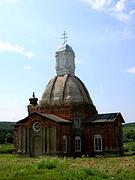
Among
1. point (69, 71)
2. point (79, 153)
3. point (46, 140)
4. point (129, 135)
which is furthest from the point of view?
point (129, 135)

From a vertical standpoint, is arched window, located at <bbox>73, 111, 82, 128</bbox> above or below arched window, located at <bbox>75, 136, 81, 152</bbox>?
above

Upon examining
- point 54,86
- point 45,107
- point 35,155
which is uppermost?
point 54,86

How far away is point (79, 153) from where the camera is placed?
42312mm

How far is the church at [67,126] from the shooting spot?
3975cm

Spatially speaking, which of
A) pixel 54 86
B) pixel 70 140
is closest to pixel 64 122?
pixel 70 140

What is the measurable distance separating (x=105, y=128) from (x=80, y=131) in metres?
3.45

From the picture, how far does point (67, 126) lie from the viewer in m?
41.0

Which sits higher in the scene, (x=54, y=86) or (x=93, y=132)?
(x=54, y=86)

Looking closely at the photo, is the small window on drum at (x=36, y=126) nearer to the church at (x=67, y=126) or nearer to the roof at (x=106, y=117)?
the church at (x=67, y=126)

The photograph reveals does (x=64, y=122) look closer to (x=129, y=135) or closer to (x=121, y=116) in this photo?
(x=121, y=116)

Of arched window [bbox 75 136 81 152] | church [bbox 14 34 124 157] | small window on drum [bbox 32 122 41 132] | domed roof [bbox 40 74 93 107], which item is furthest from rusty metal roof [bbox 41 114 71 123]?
arched window [bbox 75 136 81 152]

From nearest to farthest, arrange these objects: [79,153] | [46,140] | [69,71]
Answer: [46,140]
[79,153]
[69,71]

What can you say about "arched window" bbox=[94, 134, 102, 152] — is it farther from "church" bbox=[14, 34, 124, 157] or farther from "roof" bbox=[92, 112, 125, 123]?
"roof" bbox=[92, 112, 125, 123]

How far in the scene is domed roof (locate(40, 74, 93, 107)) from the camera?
140 ft
